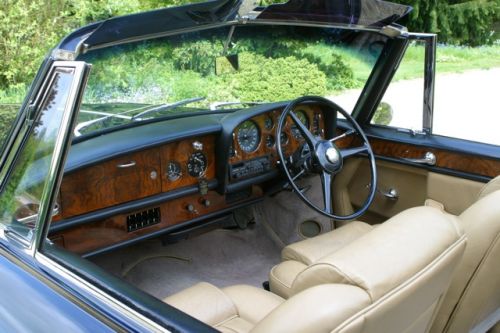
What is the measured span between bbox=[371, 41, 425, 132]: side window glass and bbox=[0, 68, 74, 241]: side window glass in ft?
7.39

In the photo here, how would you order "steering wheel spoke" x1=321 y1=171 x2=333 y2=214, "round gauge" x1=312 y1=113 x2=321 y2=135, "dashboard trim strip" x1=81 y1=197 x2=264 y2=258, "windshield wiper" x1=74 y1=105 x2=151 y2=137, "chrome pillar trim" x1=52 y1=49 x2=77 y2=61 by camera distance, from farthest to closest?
"round gauge" x1=312 y1=113 x2=321 y2=135, "steering wheel spoke" x1=321 y1=171 x2=333 y2=214, "dashboard trim strip" x1=81 y1=197 x2=264 y2=258, "windshield wiper" x1=74 y1=105 x2=151 y2=137, "chrome pillar trim" x1=52 y1=49 x2=77 y2=61

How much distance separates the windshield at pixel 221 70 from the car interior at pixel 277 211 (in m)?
0.02

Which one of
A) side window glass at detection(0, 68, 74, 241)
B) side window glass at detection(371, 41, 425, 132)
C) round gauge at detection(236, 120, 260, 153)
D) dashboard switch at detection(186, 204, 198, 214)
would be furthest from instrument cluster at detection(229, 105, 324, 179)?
side window glass at detection(0, 68, 74, 241)

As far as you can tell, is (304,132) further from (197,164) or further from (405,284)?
(405,284)

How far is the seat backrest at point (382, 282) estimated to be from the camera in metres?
1.22

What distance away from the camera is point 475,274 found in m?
1.86

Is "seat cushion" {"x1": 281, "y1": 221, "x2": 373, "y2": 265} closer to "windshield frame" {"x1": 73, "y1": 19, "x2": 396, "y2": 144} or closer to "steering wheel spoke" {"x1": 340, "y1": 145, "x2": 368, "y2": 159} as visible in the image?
"steering wheel spoke" {"x1": 340, "y1": 145, "x2": 368, "y2": 159}

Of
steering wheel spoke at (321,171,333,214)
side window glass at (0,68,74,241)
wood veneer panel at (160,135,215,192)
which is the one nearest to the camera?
side window glass at (0,68,74,241)

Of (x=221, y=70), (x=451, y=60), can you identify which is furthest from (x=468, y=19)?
(x=221, y=70)

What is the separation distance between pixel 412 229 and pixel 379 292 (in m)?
0.33

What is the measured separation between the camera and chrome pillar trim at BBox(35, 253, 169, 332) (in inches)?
47.1

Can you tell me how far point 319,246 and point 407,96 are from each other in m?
1.19

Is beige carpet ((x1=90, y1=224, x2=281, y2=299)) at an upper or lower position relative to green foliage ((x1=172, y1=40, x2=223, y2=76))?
lower

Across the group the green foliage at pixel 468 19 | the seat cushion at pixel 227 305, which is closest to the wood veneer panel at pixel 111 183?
the seat cushion at pixel 227 305
